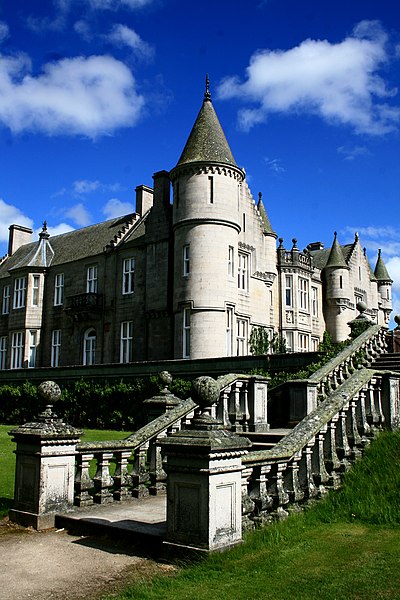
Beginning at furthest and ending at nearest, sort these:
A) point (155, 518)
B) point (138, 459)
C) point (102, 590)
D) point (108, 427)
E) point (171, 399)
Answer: point (108, 427), point (171, 399), point (138, 459), point (155, 518), point (102, 590)

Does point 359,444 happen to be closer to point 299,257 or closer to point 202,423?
point 202,423

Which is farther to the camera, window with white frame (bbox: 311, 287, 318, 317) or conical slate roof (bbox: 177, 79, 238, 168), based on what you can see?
window with white frame (bbox: 311, 287, 318, 317)

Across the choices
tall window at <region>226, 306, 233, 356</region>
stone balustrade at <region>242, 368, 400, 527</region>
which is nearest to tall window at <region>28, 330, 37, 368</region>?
tall window at <region>226, 306, 233, 356</region>

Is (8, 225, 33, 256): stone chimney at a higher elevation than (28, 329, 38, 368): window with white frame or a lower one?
higher

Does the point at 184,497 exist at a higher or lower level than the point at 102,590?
higher

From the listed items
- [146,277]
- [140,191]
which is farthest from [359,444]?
[140,191]

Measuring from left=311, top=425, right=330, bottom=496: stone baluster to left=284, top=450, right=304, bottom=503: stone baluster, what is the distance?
57cm

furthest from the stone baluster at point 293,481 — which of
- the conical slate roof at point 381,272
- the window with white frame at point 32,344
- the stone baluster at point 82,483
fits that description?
the conical slate roof at point 381,272

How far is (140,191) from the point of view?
37.8 m

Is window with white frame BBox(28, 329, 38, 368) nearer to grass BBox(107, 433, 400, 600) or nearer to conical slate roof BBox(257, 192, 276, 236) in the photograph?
conical slate roof BBox(257, 192, 276, 236)

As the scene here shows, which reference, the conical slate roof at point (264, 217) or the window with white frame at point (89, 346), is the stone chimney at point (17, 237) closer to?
the window with white frame at point (89, 346)

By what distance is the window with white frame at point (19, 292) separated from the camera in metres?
42.2

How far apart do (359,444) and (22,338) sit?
33.9 metres

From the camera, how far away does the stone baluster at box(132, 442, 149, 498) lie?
10.7 metres
